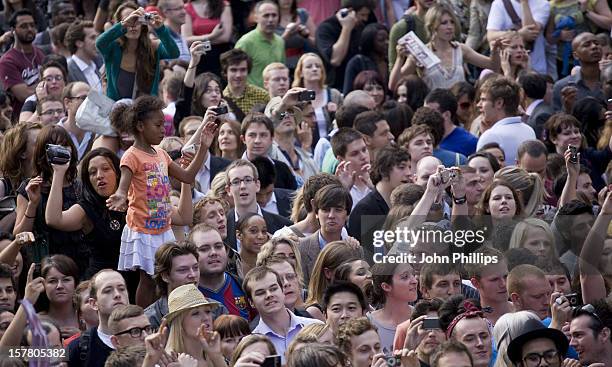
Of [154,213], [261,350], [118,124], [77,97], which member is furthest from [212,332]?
[77,97]

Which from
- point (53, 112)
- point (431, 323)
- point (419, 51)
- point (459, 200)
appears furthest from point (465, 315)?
point (419, 51)

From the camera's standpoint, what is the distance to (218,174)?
40.4ft

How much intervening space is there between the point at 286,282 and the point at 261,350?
1537mm

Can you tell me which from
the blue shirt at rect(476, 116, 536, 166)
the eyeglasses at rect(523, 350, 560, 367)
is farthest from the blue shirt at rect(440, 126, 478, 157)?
the eyeglasses at rect(523, 350, 560, 367)

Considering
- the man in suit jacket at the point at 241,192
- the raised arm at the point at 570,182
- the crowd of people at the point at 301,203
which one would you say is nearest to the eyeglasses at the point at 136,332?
the crowd of people at the point at 301,203

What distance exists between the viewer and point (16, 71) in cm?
1584

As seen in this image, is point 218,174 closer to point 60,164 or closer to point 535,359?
point 60,164

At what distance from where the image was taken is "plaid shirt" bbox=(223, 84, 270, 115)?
48.3 ft

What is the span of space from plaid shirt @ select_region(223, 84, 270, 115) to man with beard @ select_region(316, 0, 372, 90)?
1.84 meters

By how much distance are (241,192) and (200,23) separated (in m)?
5.17

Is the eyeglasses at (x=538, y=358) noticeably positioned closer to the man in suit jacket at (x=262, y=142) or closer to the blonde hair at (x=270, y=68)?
the man in suit jacket at (x=262, y=142)

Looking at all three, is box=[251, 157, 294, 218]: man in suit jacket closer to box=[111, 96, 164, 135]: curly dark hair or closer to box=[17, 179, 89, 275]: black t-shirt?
box=[111, 96, 164, 135]: curly dark hair

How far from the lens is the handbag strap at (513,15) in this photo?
1641 centimetres

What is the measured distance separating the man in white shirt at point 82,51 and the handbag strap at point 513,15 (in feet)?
13.4
